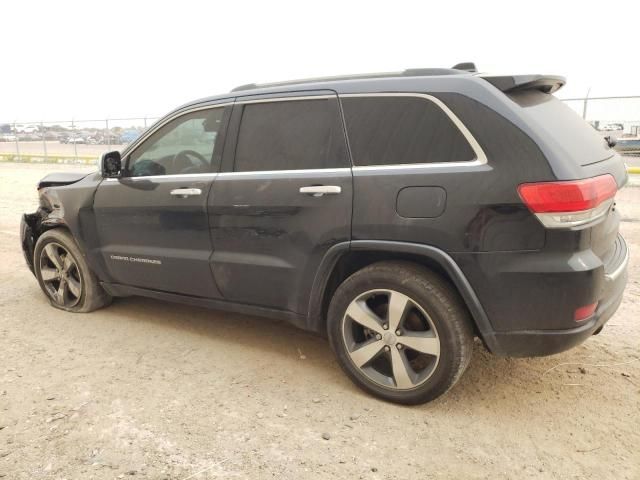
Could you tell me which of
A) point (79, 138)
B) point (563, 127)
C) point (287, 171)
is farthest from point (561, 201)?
point (79, 138)

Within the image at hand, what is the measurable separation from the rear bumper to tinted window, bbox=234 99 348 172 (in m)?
1.28

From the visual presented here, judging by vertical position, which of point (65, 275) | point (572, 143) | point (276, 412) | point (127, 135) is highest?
point (572, 143)

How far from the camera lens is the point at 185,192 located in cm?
350

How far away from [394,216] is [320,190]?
48 centimetres

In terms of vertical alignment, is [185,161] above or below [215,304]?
above

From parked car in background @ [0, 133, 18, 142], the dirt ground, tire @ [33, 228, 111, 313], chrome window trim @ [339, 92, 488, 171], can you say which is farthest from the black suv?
parked car in background @ [0, 133, 18, 142]

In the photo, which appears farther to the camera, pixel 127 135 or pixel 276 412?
pixel 127 135

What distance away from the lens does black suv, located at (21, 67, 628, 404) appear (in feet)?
8.11

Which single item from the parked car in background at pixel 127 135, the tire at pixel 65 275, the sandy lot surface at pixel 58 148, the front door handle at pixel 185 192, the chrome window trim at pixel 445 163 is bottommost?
the sandy lot surface at pixel 58 148

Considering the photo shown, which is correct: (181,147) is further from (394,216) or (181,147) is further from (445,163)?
(445,163)

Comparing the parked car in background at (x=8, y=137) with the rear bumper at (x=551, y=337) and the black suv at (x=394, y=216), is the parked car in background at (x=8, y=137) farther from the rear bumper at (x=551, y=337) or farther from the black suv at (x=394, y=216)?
the rear bumper at (x=551, y=337)

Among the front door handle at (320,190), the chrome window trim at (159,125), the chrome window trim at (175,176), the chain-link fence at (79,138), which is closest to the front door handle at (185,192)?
the chrome window trim at (175,176)

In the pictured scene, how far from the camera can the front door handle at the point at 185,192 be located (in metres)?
3.45

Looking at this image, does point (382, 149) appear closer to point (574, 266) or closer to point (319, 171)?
point (319, 171)
